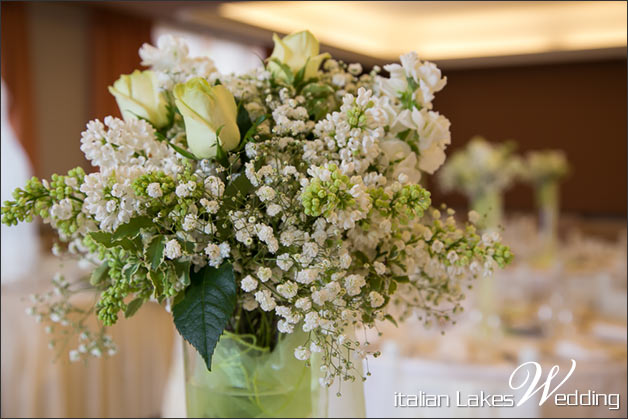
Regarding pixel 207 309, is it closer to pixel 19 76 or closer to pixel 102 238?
pixel 102 238

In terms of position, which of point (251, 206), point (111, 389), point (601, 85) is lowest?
point (111, 389)

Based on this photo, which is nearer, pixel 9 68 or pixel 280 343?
pixel 280 343

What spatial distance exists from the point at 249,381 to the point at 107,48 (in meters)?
6.40

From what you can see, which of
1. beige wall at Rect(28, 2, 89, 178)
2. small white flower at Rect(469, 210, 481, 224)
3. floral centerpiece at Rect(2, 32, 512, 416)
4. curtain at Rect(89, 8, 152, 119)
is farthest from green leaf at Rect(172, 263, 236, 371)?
curtain at Rect(89, 8, 152, 119)

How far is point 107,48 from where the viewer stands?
6.94 metres

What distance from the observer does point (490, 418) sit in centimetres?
189

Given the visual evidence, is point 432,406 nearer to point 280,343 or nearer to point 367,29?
point 280,343

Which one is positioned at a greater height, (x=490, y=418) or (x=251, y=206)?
(x=251, y=206)

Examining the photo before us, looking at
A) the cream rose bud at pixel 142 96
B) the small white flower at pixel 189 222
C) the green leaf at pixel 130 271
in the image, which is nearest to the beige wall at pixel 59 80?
the cream rose bud at pixel 142 96

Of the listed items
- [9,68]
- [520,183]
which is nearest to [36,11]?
[9,68]

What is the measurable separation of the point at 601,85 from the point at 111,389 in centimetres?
891

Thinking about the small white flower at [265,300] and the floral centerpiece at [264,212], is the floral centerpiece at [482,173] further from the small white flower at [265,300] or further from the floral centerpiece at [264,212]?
the small white flower at [265,300]

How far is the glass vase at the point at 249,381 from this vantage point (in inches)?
50.3

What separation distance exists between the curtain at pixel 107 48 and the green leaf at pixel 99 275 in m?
5.89
